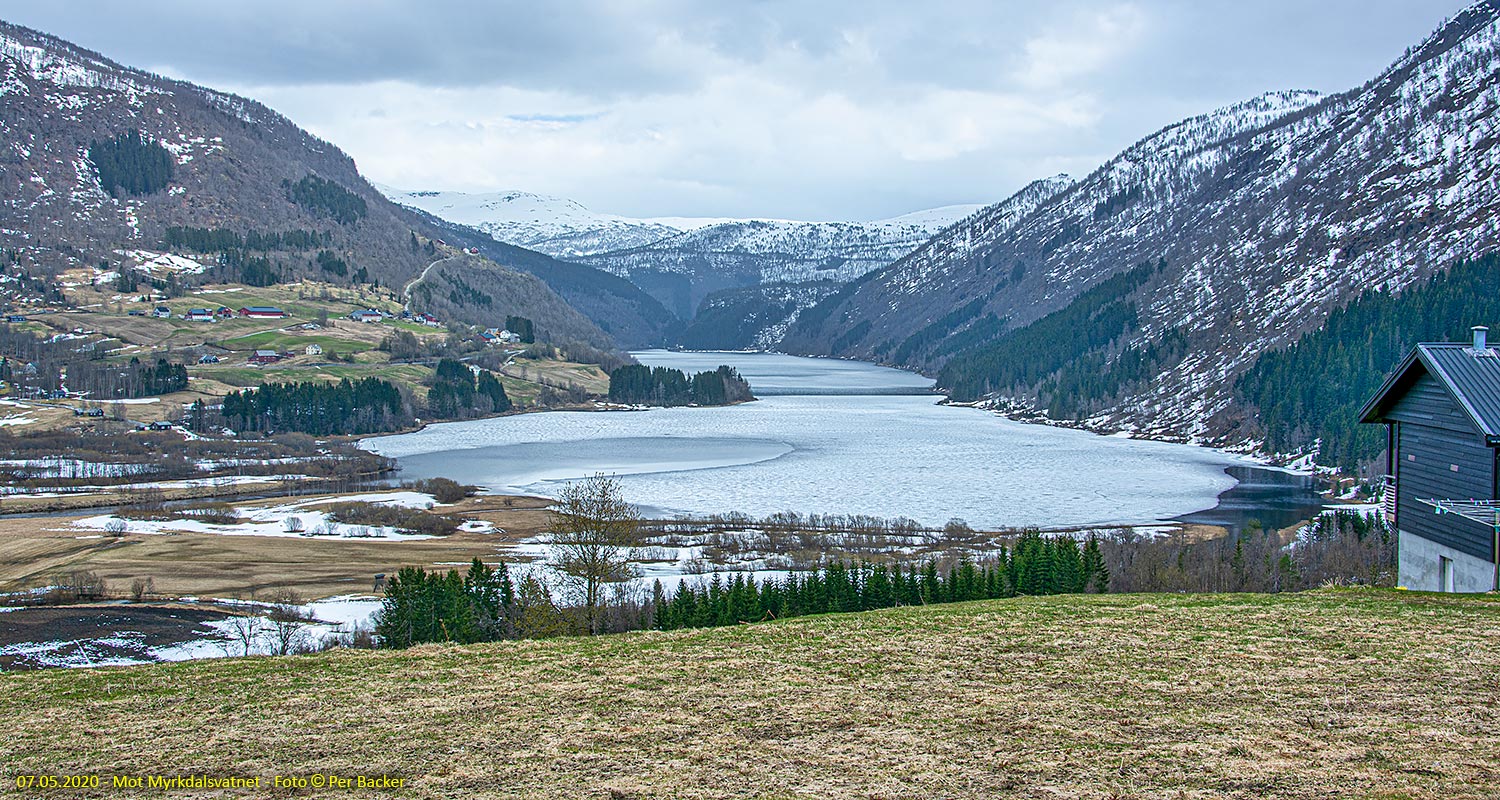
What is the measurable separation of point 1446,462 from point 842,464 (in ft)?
271

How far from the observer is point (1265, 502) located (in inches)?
3349

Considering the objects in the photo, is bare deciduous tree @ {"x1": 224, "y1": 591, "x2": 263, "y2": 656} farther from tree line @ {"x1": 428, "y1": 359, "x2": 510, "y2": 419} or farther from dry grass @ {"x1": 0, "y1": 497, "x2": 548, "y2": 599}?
tree line @ {"x1": 428, "y1": 359, "x2": 510, "y2": 419}

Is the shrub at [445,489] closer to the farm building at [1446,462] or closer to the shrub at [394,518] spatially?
the shrub at [394,518]

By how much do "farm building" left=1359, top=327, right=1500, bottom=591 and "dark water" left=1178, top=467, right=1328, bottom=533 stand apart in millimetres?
47428

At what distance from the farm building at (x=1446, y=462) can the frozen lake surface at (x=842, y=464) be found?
46632 millimetres

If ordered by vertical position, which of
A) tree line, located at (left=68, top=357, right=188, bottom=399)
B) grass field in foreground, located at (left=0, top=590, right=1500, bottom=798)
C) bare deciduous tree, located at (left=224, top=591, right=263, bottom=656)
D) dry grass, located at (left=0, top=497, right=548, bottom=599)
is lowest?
bare deciduous tree, located at (left=224, top=591, right=263, bottom=656)

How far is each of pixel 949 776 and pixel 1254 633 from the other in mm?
8701

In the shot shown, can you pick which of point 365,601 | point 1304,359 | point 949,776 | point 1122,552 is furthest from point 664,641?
point 1304,359

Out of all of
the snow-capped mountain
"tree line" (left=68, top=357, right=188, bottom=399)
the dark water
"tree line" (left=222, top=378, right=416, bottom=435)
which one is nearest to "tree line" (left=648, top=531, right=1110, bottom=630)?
the dark water

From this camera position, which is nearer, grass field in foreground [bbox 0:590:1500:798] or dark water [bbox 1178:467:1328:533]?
grass field in foreground [bbox 0:590:1500:798]

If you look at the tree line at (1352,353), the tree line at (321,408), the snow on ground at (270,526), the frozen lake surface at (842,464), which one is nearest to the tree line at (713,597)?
the frozen lake surface at (842,464)

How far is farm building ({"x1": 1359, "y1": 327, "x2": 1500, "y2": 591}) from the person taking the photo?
2248 cm

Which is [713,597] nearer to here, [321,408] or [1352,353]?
[1352,353]

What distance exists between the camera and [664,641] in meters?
19.7
